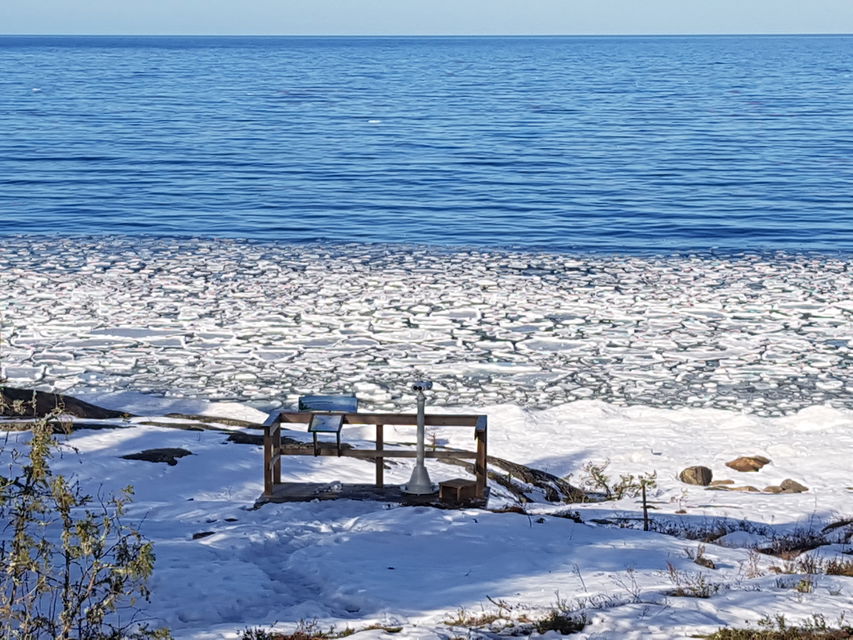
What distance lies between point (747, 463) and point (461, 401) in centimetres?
428

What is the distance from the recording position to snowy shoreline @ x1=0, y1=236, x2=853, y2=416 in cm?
1750

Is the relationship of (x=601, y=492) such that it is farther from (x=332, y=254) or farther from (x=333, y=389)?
(x=332, y=254)

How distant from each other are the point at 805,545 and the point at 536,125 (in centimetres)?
5515

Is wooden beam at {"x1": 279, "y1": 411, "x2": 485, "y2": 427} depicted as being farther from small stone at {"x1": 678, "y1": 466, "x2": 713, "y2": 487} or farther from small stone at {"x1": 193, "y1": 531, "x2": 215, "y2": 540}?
small stone at {"x1": 678, "y1": 466, "x2": 713, "y2": 487}

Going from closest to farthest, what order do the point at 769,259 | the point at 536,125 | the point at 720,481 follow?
1. the point at 720,481
2. the point at 769,259
3. the point at 536,125

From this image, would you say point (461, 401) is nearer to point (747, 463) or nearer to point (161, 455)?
point (747, 463)

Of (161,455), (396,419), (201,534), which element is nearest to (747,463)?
(396,419)

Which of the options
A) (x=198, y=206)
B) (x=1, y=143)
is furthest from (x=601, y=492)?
(x=1, y=143)

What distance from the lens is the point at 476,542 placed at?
955 cm

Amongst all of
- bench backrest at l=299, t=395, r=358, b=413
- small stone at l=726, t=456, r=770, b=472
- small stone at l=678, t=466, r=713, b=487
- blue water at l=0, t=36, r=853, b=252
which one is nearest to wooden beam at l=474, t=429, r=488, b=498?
bench backrest at l=299, t=395, r=358, b=413

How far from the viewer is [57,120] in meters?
65.4

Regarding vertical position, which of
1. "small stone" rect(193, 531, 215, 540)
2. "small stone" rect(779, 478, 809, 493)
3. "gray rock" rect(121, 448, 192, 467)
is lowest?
"small stone" rect(779, 478, 809, 493)

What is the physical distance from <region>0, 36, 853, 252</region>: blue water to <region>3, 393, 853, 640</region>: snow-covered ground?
16265 millimetres

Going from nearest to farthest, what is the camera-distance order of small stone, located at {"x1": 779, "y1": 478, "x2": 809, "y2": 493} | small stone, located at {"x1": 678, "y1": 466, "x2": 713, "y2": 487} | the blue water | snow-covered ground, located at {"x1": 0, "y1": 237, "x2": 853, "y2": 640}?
snow-covered ground, located at {"x1": 0, "y1": 237, "x2": 853, "y2": 640}, small stone, located at {"x1": 779, "y1": 478, "x2": 809, "y2": 493}, small stone, located at {"x1": 678, "y1": 466, "x2": 713, "y2": 487}, the blue water
